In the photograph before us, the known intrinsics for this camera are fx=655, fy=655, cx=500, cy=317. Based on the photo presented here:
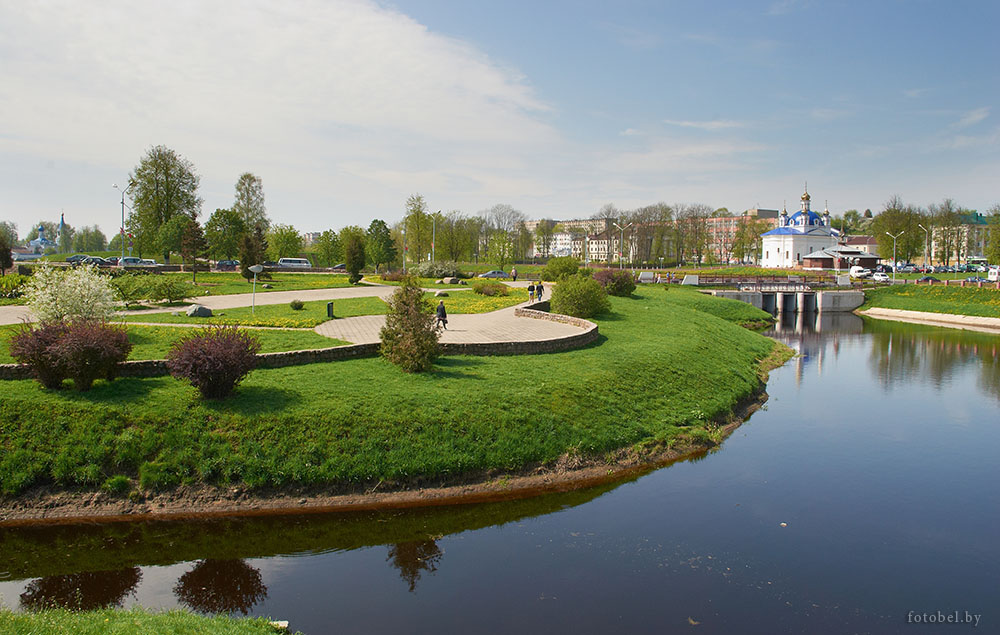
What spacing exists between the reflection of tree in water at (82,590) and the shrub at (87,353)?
5478 millimetres

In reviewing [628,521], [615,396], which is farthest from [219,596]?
[615,396]

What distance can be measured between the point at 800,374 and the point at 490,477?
18986mm

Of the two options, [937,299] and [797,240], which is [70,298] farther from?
[797,240]

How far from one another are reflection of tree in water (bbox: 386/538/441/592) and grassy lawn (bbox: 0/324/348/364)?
8.32m

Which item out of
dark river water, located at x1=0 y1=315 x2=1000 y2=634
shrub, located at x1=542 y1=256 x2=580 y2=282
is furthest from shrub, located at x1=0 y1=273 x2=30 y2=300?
shrub, located at x1=542 y1=256 x2=580 y2=282

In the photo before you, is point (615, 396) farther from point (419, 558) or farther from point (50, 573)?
point (50, 573)

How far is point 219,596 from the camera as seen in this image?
9609 millimetres

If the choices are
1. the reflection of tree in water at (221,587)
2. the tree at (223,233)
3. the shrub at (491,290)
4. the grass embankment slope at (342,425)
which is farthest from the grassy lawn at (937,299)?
the tree at (223,233)

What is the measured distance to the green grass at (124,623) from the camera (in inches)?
269

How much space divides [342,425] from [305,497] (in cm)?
169

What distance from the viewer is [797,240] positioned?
91000 mm

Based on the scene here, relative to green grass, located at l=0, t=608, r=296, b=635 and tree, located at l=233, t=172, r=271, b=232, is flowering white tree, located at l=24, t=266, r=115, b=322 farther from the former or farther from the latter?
tree, located at l=233, t=172, r=271, b=232

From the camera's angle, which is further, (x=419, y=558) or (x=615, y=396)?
(x=615, y=396)

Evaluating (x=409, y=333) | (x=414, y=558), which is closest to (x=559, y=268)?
(x=409, y=333)
